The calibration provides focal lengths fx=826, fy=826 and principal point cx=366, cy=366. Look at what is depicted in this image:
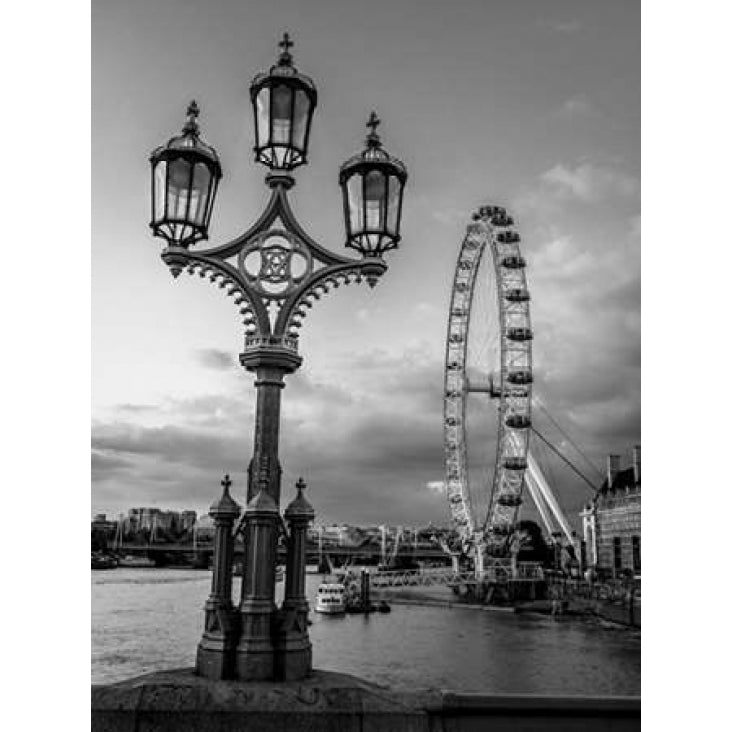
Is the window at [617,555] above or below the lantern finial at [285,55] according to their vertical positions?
below

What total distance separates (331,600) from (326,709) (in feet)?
99.9

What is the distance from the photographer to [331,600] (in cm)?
3194

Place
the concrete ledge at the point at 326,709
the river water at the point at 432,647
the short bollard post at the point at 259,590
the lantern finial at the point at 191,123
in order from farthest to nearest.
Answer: the river water at the point at 432,647 → the lantern finial at the point at 191,123 → the short bollard post at the point at 259,590 → the concrete ledge at the point at 326,709

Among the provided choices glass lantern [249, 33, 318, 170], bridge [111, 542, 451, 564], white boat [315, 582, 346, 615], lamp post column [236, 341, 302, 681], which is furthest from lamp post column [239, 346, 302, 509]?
white boat [315, 582, 346, 615]

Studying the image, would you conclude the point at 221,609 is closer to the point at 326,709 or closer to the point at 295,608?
the point at 295,608

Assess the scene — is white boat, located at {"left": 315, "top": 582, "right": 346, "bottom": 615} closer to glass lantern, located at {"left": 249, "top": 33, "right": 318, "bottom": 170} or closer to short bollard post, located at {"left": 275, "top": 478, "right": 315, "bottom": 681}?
short bollard post, located at {"left": 275, "top": 478, "right": 315, "bottom": 681}

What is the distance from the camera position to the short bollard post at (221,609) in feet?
8.90

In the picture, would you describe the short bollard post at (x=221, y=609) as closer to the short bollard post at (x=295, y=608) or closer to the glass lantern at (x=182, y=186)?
the short bollard post at (x=295, y=608)

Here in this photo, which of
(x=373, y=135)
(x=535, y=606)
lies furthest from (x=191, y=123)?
(x=535, y=606)

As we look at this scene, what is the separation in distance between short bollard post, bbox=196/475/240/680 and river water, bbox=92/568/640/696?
43.2 feet

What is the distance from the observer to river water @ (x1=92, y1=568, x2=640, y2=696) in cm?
1953

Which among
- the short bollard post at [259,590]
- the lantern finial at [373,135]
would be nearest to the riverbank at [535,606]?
the short bollard post at [259,590]
